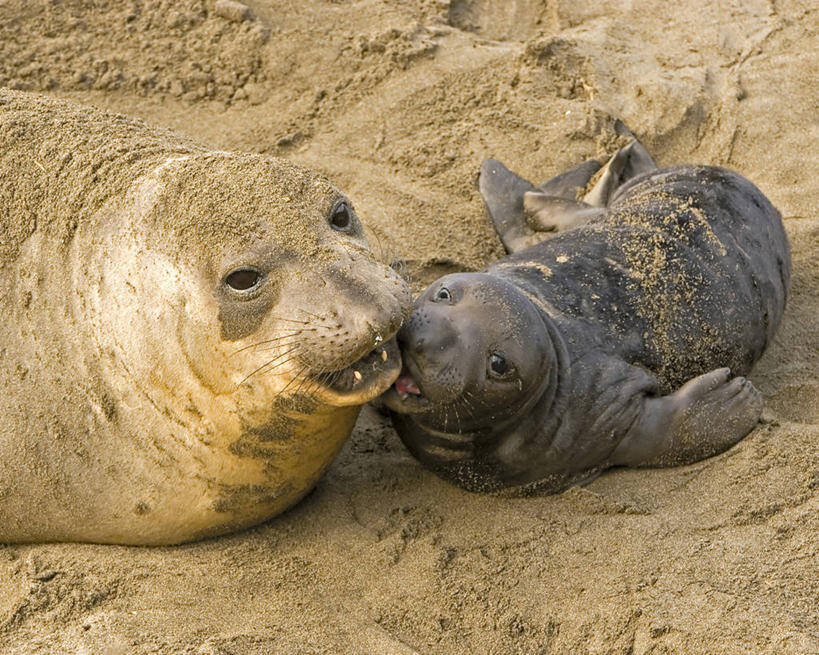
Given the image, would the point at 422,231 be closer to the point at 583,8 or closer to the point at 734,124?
the point at 734,124

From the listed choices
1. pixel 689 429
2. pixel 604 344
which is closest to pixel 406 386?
pixel 604 344

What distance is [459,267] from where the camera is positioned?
5406 millimetres

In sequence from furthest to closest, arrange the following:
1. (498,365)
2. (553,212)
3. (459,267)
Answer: (553,212) < (459,267) < (498,365)

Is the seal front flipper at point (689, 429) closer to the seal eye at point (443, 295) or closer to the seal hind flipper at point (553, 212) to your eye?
the seal eye at point (443, 295)

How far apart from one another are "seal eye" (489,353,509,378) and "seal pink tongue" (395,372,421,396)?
10.6 inches

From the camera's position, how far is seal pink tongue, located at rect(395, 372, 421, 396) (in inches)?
154

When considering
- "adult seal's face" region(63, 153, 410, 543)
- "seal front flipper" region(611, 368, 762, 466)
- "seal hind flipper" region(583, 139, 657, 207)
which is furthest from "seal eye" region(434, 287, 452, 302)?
"seal hind flipper" region(583, 139, 657, 207)

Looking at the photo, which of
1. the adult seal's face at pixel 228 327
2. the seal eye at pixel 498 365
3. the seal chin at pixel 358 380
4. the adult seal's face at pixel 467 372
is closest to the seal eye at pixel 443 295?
the adult seal's face at pixel 467 372

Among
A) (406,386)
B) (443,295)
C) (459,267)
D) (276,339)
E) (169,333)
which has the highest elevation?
(276,339)

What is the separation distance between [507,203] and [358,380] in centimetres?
249

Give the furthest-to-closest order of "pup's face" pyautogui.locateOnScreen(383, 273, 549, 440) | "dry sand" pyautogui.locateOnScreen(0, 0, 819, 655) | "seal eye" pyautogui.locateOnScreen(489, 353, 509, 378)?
1. "seal eye" pyautogui.locateOnScreen(489, 353, 509, 378)
2. "pup's face" pyautogui.locateOnScreen(383, 273, 549, 440)
3. "dry sand" pyautogui.locateOnScreen(0, 0, 819, 655)

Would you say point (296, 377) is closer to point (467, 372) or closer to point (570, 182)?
point (467, 372)

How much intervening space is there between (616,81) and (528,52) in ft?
1.66

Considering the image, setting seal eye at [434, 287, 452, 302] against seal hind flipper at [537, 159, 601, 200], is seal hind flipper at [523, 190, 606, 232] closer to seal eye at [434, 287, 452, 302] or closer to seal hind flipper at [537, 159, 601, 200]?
seal hind flipper at [537, 159, 601, 200]
